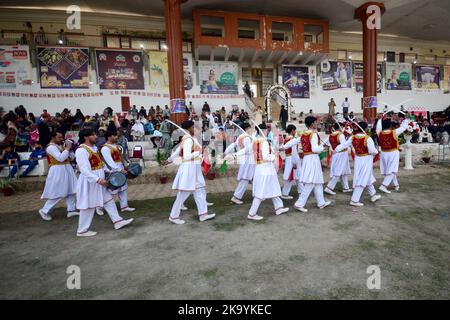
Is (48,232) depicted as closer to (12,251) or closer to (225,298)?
(12,251)

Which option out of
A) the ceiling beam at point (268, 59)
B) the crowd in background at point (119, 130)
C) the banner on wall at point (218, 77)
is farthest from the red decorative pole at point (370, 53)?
the banner on wall at point (218, 77)

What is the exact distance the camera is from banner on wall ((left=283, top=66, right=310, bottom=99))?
1869 centimetres

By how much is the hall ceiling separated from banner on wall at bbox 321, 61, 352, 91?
2696 millimetres

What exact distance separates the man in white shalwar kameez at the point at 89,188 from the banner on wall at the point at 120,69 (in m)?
13.2

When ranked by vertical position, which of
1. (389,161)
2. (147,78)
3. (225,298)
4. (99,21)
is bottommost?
(225,298)

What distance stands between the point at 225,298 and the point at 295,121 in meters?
16.0

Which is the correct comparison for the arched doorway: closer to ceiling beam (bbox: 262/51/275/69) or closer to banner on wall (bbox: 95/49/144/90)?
ceiling beam (bbox: 262/51/275/69)

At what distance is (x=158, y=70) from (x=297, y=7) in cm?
913

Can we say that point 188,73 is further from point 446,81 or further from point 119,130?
point 446,81

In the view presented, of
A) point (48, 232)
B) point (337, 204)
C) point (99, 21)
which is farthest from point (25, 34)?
point (337, 204)

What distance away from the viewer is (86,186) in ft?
13.1

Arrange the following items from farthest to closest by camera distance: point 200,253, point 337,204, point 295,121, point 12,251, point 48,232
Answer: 1. point 295,121
2. point 337,204
3. point 48,232
4. point 12,251
5. point 200,253

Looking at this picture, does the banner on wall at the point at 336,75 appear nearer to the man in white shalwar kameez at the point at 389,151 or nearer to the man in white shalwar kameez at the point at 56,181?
the man in white shalwar kameez at the point at 389,151

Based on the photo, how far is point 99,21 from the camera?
15.9m
